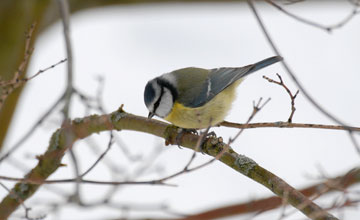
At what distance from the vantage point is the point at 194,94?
6.89 feet

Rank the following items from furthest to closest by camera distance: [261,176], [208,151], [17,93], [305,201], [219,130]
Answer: [219,130]
[17,93]
[208,151]
[261,176]
[305,201]

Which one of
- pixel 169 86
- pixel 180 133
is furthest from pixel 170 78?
pixel 180 133

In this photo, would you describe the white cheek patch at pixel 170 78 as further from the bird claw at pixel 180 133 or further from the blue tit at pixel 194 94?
the bird claw at pixel 180 133

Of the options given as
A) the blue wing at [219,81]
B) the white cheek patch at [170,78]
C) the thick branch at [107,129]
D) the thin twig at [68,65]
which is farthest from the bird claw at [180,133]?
the thin twig at [68,65]

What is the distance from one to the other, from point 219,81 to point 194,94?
135 millimetres

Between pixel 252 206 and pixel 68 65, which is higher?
pixel 68 65

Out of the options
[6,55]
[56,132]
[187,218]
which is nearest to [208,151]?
[187,218]

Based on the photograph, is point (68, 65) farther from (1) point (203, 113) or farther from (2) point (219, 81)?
(2) point (219, 81)

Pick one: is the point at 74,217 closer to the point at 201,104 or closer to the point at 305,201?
the point at 201,104

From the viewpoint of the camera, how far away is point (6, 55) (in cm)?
298

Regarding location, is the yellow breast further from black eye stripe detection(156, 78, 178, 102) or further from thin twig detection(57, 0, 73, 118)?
thin twig detection(57, 0, 73, 118)

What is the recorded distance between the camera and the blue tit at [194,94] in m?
1.97

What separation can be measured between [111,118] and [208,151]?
0.41m

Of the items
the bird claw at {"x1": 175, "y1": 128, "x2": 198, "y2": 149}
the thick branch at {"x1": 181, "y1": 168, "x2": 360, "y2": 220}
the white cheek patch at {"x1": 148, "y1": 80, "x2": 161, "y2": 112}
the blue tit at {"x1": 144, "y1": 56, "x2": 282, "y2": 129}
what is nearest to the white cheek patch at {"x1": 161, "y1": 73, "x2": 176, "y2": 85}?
the blue tit at {"x1": 144, "y1": 56, "x2": 282, "y2": 129}
